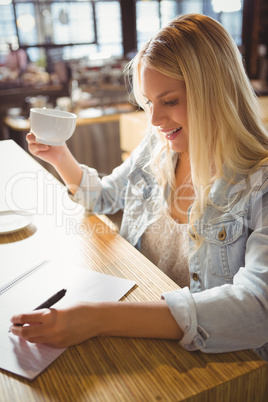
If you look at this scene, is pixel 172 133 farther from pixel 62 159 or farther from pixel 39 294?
pixel 39 294

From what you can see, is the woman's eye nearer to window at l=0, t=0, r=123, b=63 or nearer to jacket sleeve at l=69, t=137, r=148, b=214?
jacket sleeve at l=69, t=137, r=148, b=214

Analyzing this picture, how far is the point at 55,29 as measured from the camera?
22.4 feet

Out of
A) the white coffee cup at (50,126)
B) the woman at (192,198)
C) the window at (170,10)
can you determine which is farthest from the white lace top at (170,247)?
the window at (170,10)

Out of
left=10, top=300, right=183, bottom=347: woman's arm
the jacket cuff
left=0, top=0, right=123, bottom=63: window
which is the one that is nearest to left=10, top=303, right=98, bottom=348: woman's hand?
left=10, top=300, right=183, bottom=347: woman's arm

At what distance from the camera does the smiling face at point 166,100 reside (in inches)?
40.2

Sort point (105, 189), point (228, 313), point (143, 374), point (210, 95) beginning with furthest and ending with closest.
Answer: point (105, 189), point (210, 95), point (228, 313), point (143, 374)

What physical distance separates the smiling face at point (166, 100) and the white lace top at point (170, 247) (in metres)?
0.28

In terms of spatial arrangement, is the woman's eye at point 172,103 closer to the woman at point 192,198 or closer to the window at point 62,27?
the woman at point 192,198

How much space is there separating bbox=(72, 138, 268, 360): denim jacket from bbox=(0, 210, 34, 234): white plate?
0.19 meters

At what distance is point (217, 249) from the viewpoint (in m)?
1.01

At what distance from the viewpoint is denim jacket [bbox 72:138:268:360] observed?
729mm

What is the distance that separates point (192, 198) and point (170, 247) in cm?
16

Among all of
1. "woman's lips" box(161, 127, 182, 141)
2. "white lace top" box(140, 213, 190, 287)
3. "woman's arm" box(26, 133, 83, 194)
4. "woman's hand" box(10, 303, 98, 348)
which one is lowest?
"white lace top" box(140, 213, 190, 287)

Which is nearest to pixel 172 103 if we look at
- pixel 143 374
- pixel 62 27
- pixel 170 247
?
pixel 170 247
